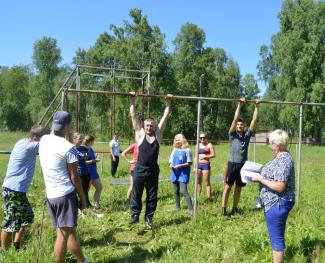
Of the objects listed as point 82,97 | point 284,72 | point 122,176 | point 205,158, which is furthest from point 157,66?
point 205,158

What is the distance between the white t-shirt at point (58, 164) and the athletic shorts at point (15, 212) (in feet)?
2.95

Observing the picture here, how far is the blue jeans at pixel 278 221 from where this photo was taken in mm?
4008

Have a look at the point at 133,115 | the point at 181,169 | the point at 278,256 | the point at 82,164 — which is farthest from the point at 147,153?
the point at 278,256

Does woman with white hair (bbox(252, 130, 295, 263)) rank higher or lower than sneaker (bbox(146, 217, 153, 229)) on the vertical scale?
higher

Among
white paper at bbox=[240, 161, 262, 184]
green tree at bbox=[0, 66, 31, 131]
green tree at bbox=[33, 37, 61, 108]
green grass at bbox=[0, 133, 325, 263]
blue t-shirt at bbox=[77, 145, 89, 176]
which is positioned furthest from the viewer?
green tree at bbox=[0, 66, 31, 131]

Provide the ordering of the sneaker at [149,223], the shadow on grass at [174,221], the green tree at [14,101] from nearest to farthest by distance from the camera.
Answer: the sneaker at [149,223], the shadow on grass at [174,221], the green tree at [14,101]

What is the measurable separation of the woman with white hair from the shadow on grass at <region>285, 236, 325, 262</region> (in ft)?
2.50

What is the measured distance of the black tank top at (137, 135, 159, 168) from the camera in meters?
5.71

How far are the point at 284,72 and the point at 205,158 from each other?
30.9m

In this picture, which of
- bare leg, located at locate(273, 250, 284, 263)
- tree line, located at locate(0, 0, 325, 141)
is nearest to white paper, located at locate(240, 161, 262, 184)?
bare leg, located at locate(273, 250, 284, 263)

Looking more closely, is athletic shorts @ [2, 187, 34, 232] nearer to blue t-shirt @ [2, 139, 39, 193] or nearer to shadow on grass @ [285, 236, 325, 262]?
blue t-shirt @ [2, 139, 39, 193]

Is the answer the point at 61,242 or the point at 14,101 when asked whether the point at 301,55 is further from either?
the point at 14,101

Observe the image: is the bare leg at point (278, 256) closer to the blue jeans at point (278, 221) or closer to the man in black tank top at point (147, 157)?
the blue jeans at point (278, 221)

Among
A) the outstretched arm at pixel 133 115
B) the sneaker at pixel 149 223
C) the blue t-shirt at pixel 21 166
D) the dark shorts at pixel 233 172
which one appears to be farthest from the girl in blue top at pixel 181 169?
the blue t-shirt at pixel 21 166
